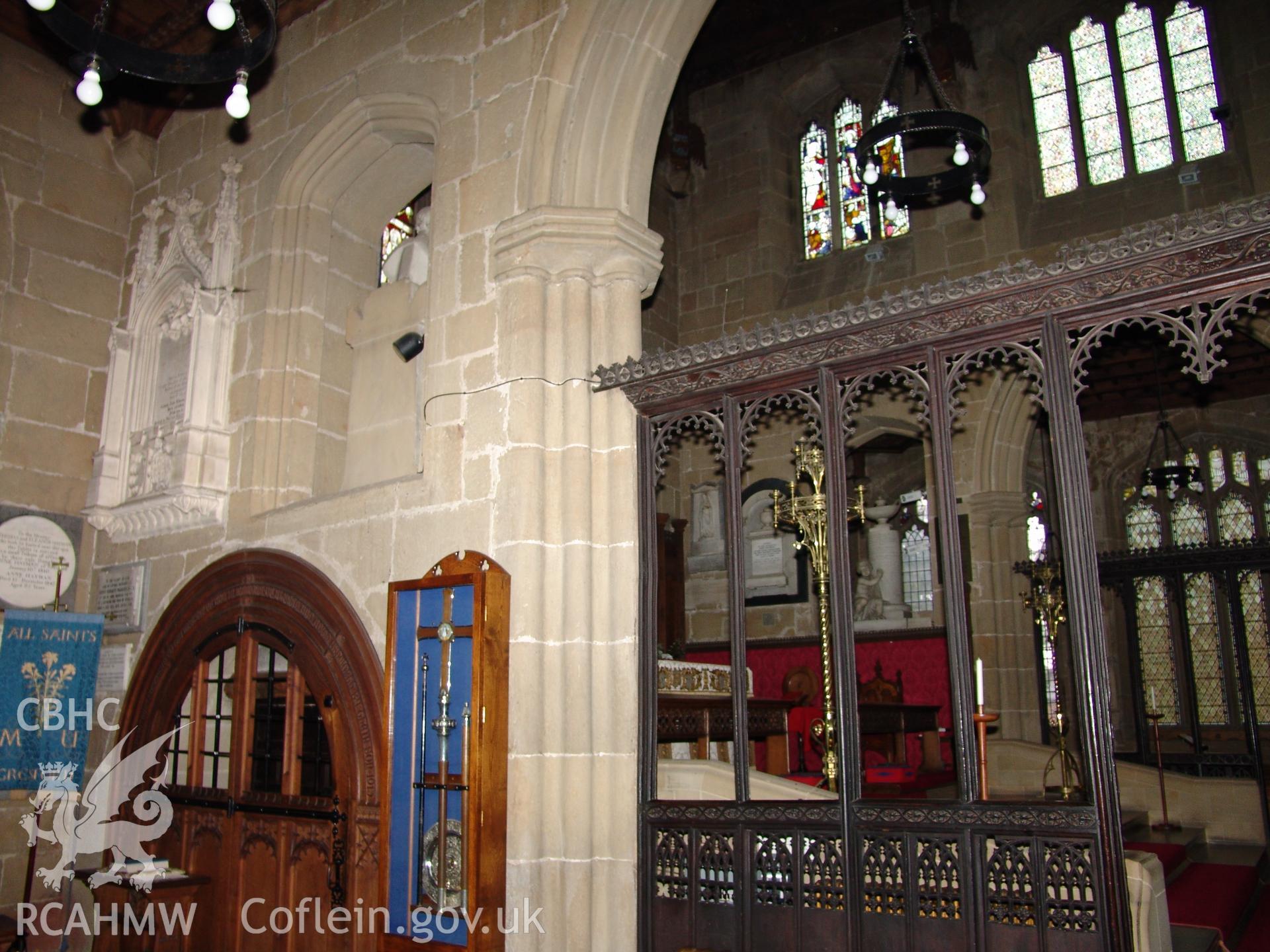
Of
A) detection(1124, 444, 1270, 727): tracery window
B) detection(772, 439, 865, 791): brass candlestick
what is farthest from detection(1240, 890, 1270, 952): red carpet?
detection(1124, 444, 1270, 727): tracery window

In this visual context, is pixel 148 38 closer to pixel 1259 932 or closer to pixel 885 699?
pixel 885 699

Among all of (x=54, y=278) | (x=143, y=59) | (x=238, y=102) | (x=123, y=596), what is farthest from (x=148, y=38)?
(x=123, y=596)

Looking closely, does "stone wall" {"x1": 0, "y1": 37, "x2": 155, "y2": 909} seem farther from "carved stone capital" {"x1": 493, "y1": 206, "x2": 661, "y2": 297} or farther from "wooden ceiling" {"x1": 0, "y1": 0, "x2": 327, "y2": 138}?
"carved stone capital" {"x1": 493, "y1": 206, "x2": 661, "y2": 297}

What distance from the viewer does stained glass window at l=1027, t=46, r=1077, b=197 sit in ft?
32.7

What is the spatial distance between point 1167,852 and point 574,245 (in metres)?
5.15

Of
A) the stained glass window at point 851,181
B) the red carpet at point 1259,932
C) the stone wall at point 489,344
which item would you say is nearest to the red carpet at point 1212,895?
the red carpet at point 1259,932

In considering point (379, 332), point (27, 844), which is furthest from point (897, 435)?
point (27, 844)

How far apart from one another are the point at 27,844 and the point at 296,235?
4.10 m

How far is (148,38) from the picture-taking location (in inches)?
276

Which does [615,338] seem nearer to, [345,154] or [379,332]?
[379,332]

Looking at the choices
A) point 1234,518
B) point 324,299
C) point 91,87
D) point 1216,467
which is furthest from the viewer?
point 1216,467

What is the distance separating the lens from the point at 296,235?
6426 mm

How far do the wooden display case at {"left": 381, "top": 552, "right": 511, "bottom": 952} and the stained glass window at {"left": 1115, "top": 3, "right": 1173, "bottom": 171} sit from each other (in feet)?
27.1

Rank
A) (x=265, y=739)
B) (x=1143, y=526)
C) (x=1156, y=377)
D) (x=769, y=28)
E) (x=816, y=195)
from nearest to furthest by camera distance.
→ (x=265, y=739) < (x=1156, y=377) < (x=769, y=28) < (x=816, y=195) < (x=1143, y=526)
